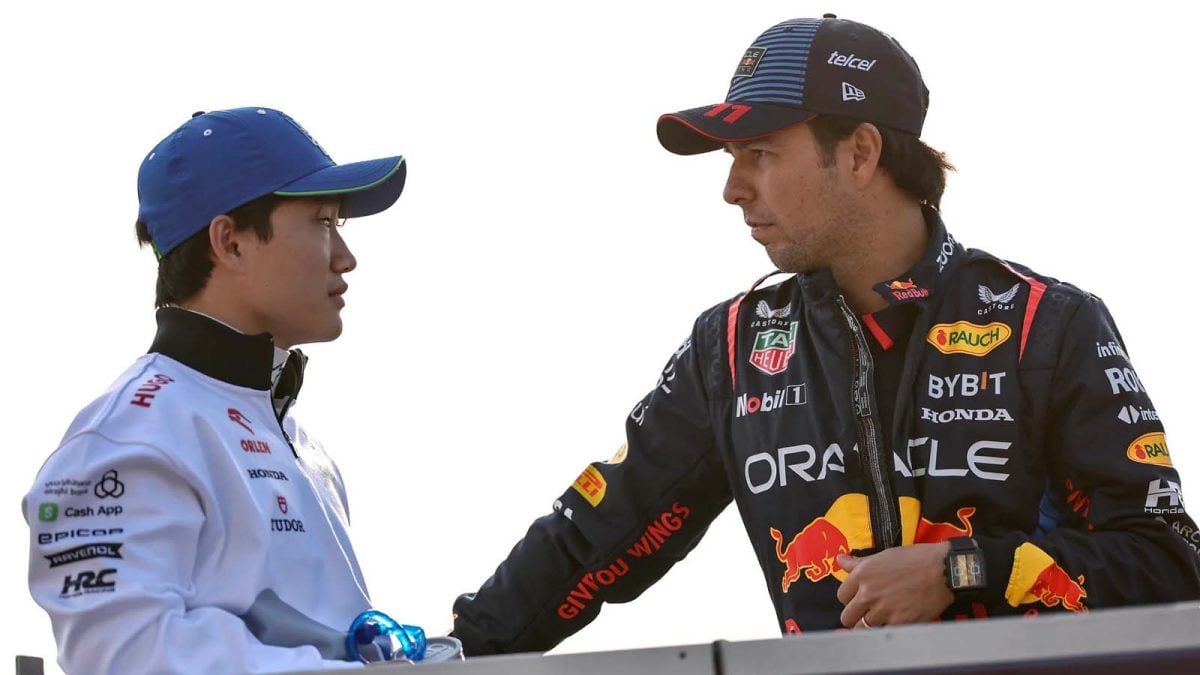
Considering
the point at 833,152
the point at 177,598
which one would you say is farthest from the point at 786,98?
the point at 177,598

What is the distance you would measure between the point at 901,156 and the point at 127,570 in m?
2.21

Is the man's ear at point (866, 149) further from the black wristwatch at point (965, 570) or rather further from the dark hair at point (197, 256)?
the dark hair at point (197, 256)

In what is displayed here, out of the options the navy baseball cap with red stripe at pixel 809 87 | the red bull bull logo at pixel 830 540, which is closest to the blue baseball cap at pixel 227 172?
the navy baseball cap with red stripe at pixel 809 87

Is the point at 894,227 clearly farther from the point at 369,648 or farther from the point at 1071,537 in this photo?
the point at 369,648

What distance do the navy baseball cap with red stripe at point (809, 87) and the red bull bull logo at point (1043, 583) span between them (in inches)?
48.2

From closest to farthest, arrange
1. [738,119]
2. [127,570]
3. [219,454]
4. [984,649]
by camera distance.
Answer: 1. [984,649]
2. [127,570]
3. [219,454]
4. [738,119]

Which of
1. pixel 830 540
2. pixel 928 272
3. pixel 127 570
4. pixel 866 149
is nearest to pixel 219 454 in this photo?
pixel 127 570

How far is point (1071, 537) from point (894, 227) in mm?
934

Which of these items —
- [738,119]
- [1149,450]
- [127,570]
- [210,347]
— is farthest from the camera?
[738,119]

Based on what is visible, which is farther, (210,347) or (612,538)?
(612,538)

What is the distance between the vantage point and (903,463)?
3.66 metres

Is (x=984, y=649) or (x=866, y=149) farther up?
(x=866, y=149)

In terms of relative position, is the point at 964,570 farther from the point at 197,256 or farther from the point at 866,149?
the point at 197,256

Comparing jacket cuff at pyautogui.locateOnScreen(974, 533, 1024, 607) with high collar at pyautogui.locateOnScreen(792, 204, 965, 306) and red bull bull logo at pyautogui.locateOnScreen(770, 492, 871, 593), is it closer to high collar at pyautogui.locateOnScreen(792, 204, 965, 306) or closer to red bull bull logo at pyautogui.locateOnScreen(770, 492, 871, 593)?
red bull bull logo at pyautogui.locateOnScreen(770, 492, 871, 593)
